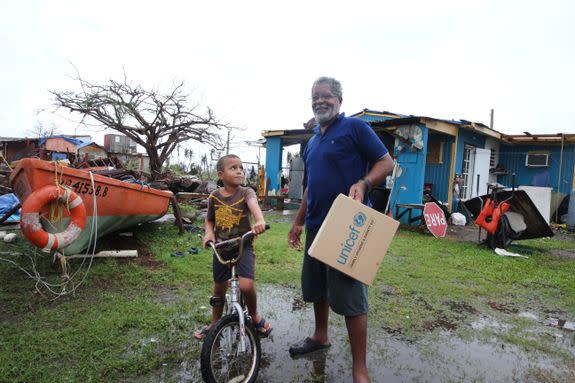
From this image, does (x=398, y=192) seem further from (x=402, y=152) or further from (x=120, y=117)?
(x=120, y=117)

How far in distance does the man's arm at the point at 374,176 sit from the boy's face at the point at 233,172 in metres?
0.91

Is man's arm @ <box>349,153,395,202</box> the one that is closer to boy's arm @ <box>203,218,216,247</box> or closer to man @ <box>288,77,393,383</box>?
man @ <box>288,77,393,383</box>

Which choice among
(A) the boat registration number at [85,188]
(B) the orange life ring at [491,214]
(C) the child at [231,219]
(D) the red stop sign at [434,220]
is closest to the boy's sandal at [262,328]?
(C) the child at [231,219]

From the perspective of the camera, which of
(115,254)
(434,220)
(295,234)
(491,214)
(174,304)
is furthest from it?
(434,220)

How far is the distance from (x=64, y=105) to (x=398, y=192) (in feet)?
37.0

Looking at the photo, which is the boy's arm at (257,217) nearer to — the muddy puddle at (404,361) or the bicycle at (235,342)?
the bicycle at (235,342)

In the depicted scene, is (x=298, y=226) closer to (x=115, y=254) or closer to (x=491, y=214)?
(x=115, y=254)

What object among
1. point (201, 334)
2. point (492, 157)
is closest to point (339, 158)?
point (201, 334)

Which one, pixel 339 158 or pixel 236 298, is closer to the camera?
pixel 236 298

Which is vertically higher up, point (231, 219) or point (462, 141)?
point (462, 141)

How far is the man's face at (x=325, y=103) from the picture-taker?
248cm

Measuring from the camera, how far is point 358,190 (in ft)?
7.41

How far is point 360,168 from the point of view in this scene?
97.6 inches

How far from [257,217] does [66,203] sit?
2.79 metres
